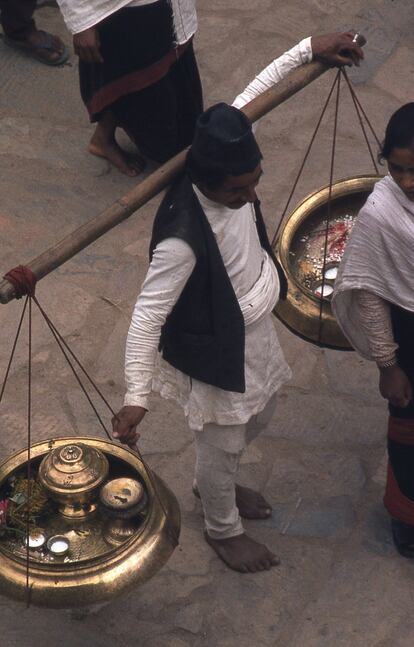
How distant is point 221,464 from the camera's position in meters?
4.14

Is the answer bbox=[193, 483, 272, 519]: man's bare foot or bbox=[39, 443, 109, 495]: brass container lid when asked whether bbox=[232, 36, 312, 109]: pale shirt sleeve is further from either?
bbox=[193, 483, 272, 519]: man's bare foot

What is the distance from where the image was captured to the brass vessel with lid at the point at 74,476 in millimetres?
3910

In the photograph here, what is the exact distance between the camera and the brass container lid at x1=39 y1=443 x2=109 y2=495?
3.91 m

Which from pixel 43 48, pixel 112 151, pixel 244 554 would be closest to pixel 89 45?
pixel 112 151

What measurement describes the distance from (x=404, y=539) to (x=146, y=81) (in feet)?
8.12

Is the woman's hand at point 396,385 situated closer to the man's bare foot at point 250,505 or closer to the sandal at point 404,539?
the sandal at point 404,539

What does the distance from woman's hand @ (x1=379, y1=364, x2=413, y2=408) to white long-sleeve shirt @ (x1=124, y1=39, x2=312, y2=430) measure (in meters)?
0.33

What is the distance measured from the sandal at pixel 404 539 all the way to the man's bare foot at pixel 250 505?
0.49 m

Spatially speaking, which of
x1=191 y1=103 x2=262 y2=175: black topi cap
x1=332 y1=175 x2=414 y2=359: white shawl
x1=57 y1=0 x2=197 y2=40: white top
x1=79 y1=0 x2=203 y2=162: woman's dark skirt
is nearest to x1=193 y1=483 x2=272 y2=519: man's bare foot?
x1=332 y1=175 x2=414 y2=359: white shawl

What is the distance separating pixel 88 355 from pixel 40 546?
1539mm

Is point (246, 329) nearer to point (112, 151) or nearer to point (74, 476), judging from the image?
point (74, 476)

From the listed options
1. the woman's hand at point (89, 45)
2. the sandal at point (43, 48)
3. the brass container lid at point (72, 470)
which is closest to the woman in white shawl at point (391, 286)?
the brass container lid at point (72, 470)

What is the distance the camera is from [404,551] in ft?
15.1

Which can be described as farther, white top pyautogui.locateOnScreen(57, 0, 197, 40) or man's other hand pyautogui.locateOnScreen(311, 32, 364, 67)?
white top pyautogui.locateOnScreen(57, 0, 197, 40)
